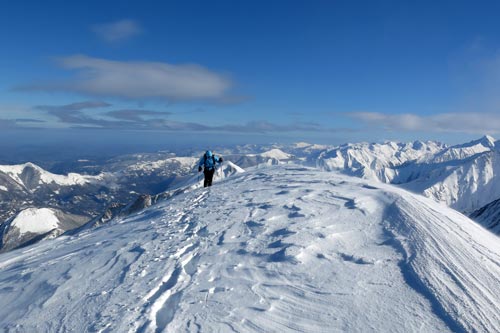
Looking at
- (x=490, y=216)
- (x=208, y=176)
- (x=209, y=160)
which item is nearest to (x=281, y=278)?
(x=209, y=160)

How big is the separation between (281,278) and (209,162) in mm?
18866

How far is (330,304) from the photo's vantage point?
268 inches

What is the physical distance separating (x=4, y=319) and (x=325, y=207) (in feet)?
37.0

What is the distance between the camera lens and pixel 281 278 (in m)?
8.10

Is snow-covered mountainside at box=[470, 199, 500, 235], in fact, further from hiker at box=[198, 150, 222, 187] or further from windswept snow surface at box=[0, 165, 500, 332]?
windswept snow surface at box=[0, 165, 500, 332]

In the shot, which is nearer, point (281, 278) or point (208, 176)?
point (281, 278)

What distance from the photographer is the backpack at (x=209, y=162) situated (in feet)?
85.5

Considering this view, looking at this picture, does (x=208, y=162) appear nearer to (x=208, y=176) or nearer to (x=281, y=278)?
(x=208, y=176)

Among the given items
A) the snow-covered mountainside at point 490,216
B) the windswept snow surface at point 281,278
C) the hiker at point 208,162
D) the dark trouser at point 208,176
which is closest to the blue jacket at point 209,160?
the hiker at point 208,162

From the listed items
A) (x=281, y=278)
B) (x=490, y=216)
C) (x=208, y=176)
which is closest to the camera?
(x=281, y=278)

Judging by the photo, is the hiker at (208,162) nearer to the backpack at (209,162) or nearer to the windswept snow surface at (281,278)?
the backpack at (209,162)

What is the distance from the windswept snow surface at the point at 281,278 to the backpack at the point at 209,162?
12101mm

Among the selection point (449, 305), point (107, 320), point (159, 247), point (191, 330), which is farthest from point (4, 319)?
point (449, 305)

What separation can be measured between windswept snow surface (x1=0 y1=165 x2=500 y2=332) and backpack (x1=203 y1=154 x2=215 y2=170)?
39.7 ft
